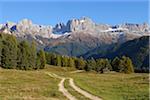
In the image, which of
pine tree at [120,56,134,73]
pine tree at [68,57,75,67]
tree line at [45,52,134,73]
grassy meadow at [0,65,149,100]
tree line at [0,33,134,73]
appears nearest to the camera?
grassy meadow at [0,65,149,100]

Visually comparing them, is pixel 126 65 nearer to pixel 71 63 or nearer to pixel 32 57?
pixel 71 63

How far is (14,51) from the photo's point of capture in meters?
140

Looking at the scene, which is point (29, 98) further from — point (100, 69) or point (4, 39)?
point (100, 69)

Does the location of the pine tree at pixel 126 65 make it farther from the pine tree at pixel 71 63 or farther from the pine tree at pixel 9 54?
the pine tree at pixel 9 54

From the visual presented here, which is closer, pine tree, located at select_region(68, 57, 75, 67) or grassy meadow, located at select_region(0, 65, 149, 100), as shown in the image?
grassy meadow, located at select_region(0, 65, 149, 100)

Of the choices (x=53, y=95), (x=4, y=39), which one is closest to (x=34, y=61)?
(x=4, y=39)

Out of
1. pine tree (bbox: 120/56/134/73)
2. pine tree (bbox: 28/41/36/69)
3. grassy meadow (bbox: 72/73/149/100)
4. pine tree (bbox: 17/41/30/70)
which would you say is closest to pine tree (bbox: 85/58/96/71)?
pine tree (bbox: 120/56/134/73)

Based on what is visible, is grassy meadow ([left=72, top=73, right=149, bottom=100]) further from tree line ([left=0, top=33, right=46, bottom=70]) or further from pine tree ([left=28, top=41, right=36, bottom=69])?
pine tree ([left=28, top=41, right=36, bottom=69])

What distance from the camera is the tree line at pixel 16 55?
137625 mm

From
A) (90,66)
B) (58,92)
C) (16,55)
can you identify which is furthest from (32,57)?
(58,92)

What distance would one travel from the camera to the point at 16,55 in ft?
463

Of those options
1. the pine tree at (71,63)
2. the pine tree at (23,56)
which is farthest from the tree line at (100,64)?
the pine tree at (23,56)

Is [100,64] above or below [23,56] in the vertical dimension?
below

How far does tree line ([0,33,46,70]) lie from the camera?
13762cm
